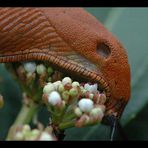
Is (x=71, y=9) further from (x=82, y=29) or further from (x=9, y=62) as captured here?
(x=9, y=62)

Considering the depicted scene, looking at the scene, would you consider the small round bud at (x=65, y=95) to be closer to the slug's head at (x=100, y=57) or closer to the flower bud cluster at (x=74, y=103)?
the flower bud cluster at (x=74, y=103)

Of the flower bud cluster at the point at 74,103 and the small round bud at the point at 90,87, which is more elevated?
the flower bud cluster at the point at 74,103

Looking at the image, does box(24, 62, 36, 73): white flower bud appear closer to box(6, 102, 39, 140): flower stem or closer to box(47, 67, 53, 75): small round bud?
box(47, 67, 53, 75): small round bud

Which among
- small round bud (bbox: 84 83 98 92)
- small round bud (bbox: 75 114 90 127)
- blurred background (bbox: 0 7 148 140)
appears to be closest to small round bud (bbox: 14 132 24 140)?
small round bud (bbox: 75 114 90 127)

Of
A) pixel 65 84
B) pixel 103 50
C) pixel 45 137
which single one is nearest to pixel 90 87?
pixel 65 84

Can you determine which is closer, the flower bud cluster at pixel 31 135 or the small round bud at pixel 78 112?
the flower bud cluster at pixel 31 135

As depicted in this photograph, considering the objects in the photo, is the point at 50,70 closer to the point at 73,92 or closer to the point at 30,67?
the point at 30,67

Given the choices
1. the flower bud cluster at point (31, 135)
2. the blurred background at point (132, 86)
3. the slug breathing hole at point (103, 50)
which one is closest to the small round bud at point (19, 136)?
the flower bud cluster at point (31, 135)
